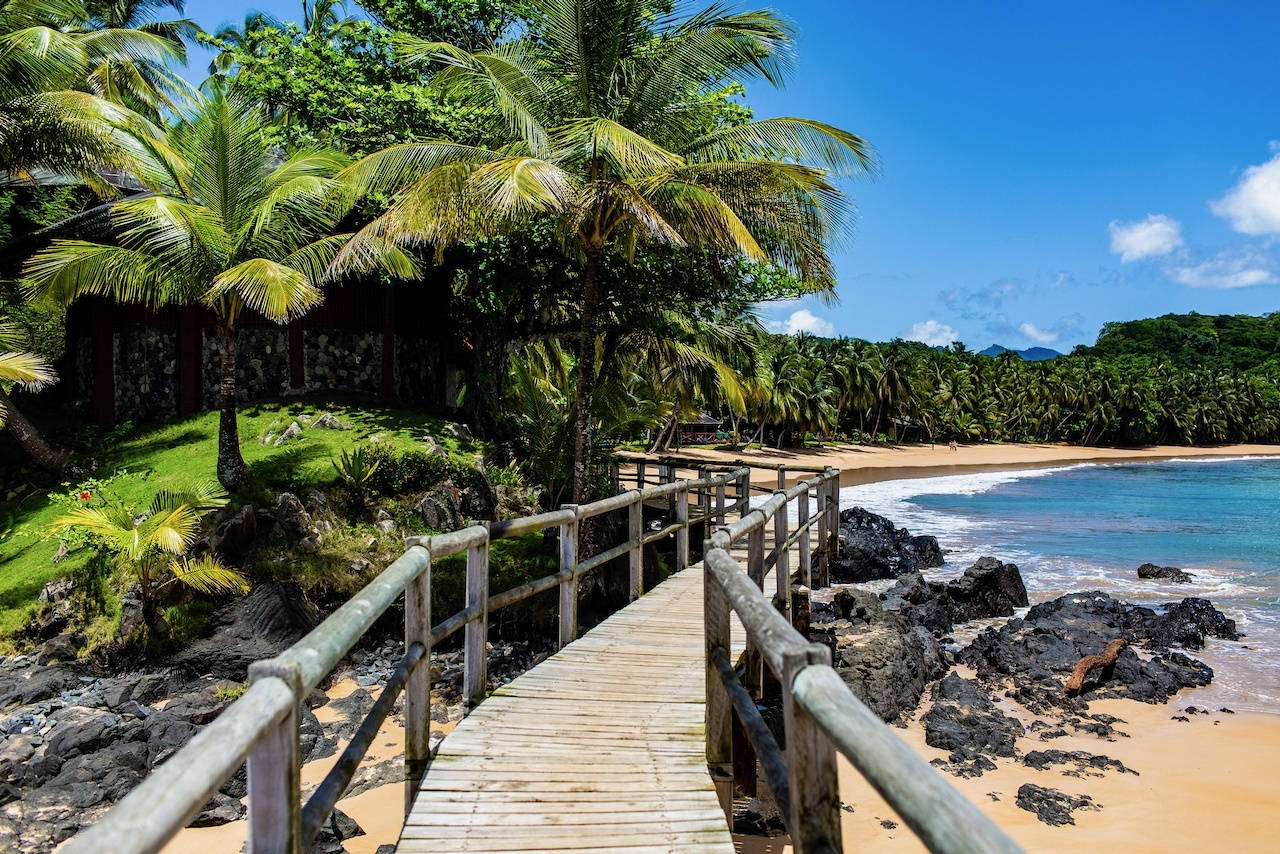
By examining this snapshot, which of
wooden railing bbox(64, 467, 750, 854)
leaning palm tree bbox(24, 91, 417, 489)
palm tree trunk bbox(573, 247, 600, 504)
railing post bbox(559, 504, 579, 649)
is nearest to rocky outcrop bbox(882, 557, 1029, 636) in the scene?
palm tree trunk bbox(573, 247, 600, 504)

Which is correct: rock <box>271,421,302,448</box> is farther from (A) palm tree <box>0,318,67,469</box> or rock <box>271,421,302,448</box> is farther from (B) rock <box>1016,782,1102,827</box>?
(B) rock <box>1016,782,1102,827</box>

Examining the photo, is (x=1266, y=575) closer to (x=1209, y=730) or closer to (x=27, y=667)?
(x=1209, y=730)

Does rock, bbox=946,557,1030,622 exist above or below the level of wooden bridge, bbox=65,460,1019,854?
below

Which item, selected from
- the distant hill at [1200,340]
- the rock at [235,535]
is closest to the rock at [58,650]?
the rock at [235,535]

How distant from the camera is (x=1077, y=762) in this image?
859cm

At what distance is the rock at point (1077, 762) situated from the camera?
8.40 metres

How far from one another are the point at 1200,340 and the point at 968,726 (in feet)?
444

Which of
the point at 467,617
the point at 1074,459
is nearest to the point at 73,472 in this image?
the point at 467,617

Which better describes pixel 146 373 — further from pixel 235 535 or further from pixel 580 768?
pixel 580 768

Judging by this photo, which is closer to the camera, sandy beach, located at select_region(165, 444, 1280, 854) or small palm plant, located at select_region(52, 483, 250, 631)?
sandy beach, located at select_region(165, 444, 1280, 854)

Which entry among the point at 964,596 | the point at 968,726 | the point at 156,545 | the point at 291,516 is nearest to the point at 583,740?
the point at 968,726

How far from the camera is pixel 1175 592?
60.7ft

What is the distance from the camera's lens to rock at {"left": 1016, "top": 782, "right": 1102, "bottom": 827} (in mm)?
7266

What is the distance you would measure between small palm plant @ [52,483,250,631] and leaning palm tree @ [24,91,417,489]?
68.9 inches
